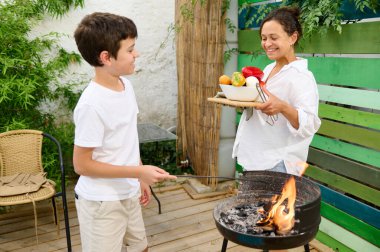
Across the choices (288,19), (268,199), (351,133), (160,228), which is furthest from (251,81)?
(160,228)

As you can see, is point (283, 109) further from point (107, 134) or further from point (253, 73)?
point (107, 134)

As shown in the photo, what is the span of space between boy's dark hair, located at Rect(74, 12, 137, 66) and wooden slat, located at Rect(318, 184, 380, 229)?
1.98 metres

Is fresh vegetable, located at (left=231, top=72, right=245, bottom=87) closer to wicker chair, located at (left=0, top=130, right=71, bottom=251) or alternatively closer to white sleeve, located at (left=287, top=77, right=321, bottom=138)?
white sleeve, located at (left=287, top=77, right=321, bottom=138)

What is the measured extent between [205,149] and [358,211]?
1.79 metres

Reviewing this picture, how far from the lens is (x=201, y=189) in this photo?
400 cm

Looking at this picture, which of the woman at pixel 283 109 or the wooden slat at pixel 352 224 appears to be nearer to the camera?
the woman at pixel 283 109

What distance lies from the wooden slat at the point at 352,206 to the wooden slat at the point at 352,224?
34 mm

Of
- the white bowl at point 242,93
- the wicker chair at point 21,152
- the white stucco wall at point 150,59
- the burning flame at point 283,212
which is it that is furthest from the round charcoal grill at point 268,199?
the white stucco wall at point 150,59

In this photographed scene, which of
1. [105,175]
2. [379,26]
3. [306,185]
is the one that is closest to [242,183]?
[306,185]

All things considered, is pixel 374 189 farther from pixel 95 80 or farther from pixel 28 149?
pixel 28 149

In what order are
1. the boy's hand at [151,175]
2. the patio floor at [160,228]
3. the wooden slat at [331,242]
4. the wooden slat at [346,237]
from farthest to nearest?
the patio floor at [160,228], the wooden slat at [331,242], the wooden slat at [346,237], the boy's hand at [151,175]

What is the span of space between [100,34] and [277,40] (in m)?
0.94

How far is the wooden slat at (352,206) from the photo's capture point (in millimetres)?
2416

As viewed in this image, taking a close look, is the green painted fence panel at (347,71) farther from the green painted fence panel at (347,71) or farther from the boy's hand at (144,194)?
the boy's hand at (144,194)
